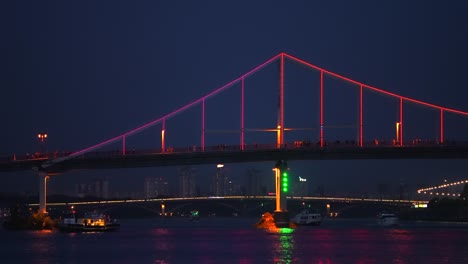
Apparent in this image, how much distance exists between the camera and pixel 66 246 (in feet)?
262

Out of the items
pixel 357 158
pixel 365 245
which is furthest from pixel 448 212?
pixel 365 245

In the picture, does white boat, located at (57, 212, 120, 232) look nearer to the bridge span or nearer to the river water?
the bridge span

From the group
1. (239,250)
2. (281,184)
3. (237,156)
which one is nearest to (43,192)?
(237,156)

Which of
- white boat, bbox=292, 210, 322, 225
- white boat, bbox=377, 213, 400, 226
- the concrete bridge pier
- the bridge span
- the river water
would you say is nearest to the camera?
the river water

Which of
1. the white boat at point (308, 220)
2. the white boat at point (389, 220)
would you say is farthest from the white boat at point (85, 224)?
the white boat at point (389, 220)

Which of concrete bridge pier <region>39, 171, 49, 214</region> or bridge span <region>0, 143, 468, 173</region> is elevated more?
bridge span <region>0, 143, 468, 173</region>

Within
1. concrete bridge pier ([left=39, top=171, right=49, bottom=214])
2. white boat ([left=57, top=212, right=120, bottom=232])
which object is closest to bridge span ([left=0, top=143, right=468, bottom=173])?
concrete bridge pier ([left=39, top=171, right=49, bottom=214])

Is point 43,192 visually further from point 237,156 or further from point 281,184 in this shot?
point 281,184

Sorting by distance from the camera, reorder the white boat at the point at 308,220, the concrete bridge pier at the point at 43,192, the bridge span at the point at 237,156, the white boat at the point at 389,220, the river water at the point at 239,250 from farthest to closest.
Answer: the white boat at the point at 308,220 < the white boat at the point at 389,220 < the concrete bridge pier at the point at 43,192 < the bridge span at the point at 237,156 < the river water at the point at 239,250

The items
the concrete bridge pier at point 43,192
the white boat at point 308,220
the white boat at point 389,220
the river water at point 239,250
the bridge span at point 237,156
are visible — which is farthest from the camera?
the white boat at point 308,220

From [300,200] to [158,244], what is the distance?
98.9 meters

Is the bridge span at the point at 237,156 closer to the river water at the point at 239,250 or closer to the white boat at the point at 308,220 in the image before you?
the river water at the point at 239,250

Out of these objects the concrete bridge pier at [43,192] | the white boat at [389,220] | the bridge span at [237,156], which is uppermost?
the bridge span at [237,156]

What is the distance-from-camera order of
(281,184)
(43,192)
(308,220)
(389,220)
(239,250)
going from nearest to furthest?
Answer: (239,250) → (281,184) → (43,192) → (389,220) → (308,220)
